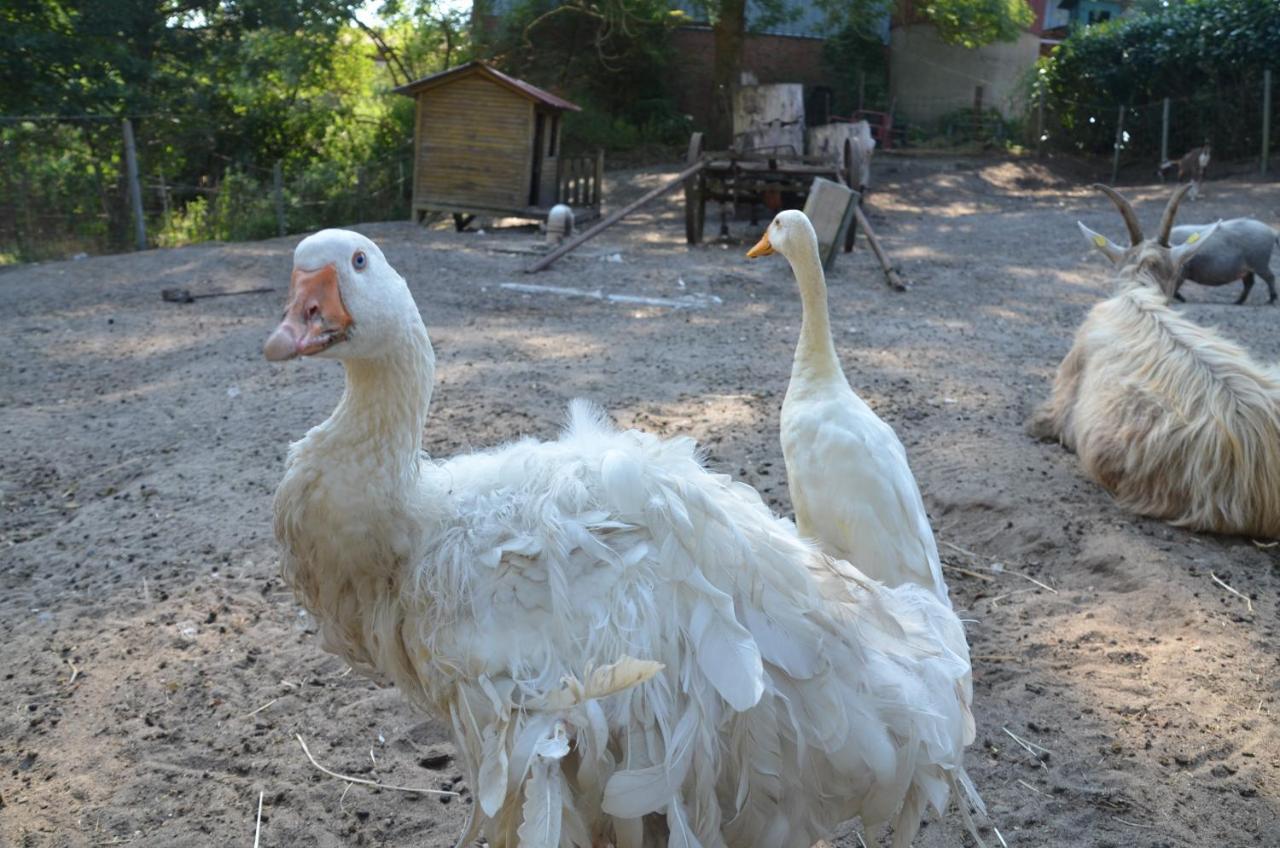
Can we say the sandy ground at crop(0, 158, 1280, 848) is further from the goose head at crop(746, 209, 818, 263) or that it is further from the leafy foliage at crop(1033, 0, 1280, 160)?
the leafy foliage at crop(1033, 0, 1280, 160)

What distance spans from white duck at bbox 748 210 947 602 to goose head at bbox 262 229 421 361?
1.66 m

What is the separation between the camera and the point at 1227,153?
1986cm

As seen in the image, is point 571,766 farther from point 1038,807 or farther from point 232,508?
point 232,508

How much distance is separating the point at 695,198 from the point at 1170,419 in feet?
32.9

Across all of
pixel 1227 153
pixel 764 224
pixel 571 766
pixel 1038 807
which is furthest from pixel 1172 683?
pixel 1227 153

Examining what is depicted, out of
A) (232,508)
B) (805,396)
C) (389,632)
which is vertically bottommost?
(232,508)

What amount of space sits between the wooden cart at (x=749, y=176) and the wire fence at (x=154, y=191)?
7413mm

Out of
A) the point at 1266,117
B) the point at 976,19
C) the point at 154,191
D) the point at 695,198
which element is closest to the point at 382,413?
the point at 695,198

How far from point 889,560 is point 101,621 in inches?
118

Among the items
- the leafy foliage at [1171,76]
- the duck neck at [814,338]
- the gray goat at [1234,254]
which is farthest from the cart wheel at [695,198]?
the leafy foliage at [1171,76]

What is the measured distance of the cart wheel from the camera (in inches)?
546

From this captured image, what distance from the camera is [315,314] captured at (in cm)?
223

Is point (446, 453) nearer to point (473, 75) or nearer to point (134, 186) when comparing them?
Result: point (134, 186)

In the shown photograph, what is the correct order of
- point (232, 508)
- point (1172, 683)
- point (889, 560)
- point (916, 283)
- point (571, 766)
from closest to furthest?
point (571, 766), point (889, 560), point (1172, 683), point (232, 508), point (916, 283)
